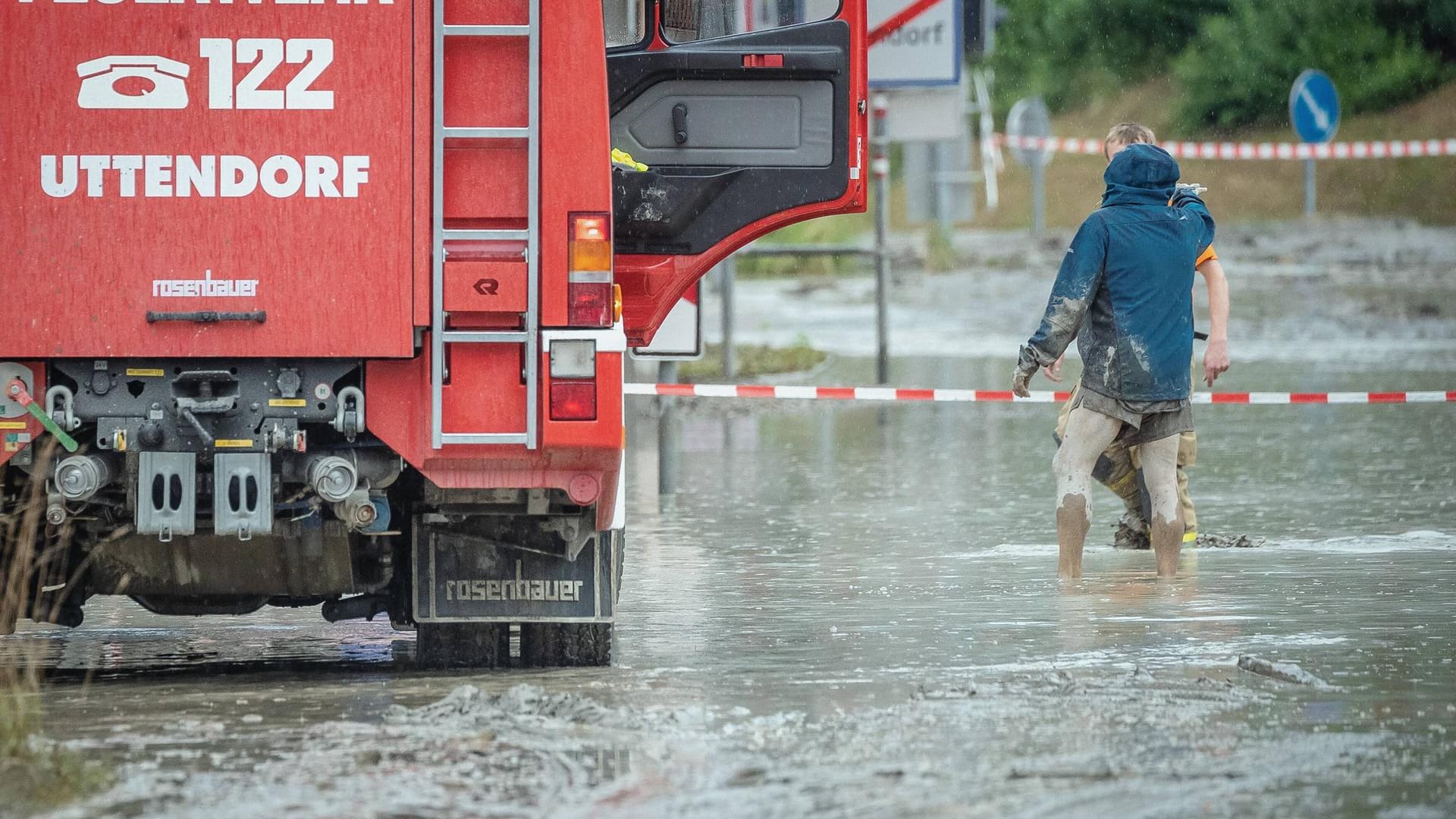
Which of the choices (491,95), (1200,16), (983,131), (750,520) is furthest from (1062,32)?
(491,95)

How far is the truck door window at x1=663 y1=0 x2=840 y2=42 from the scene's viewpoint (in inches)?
344

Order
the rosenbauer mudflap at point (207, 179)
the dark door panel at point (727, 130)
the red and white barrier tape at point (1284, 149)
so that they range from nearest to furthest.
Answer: the rosenbauer mudflap at point (207, 179), the dark door panel at point (727, 130), the red and white barrier tape at point (1284, 149)

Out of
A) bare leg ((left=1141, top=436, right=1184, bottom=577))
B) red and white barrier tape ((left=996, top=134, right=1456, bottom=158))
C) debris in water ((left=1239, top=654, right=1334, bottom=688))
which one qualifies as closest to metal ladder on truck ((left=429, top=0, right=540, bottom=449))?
debris in water ((left=1239, top=654, right=1334, bottom=688))

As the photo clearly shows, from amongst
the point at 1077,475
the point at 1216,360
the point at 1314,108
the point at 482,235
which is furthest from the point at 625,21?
the point at 1314,108

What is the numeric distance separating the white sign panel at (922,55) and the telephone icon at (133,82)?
10.7 metres

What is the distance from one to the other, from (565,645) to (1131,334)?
281cm

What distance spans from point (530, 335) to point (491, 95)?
29.4 inches

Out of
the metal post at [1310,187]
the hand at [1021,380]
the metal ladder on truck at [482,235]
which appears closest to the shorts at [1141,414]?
the hand at [1021,380]

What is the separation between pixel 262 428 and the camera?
7.03m

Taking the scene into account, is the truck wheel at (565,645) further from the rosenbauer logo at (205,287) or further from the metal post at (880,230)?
the metal post at (880,230)

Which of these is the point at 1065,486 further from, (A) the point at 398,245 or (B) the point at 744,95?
(A) the point at 398,245

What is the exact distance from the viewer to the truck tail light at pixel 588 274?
7035 mm

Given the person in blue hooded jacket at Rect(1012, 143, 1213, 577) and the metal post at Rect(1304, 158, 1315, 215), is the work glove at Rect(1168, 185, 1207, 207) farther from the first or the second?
the metal post at Rect(1304, 158, 1315, 215)

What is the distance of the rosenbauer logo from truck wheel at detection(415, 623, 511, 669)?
1.46 meters
